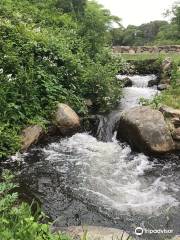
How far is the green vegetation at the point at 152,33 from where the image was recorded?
29.2 m

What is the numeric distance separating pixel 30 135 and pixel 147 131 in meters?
2.77

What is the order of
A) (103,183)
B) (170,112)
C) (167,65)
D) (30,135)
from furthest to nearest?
(167,65)
(170,112)
(30,135)
(103,183)

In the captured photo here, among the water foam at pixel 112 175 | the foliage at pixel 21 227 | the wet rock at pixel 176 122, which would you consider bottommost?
the water foam at pixel 112 175

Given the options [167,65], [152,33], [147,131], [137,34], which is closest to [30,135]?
[147,131]

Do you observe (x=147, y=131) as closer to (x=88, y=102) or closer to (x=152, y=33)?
(x=88, y=102)

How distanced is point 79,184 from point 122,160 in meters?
1.76

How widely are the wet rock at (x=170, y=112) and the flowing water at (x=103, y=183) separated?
1.24 meters

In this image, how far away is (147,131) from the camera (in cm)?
959

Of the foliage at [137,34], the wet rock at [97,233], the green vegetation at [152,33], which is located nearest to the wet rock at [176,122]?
the wet rock at [97,233]

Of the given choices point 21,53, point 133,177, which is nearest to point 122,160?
point 133,177

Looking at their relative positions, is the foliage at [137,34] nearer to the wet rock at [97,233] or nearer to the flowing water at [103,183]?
the flowing water at [103,183]

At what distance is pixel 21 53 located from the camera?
1162 cm

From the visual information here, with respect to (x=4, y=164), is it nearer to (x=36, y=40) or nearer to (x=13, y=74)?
(x=13, y=74)

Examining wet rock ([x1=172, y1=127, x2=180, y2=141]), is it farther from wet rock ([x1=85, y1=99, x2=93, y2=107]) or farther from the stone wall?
the stone wall
